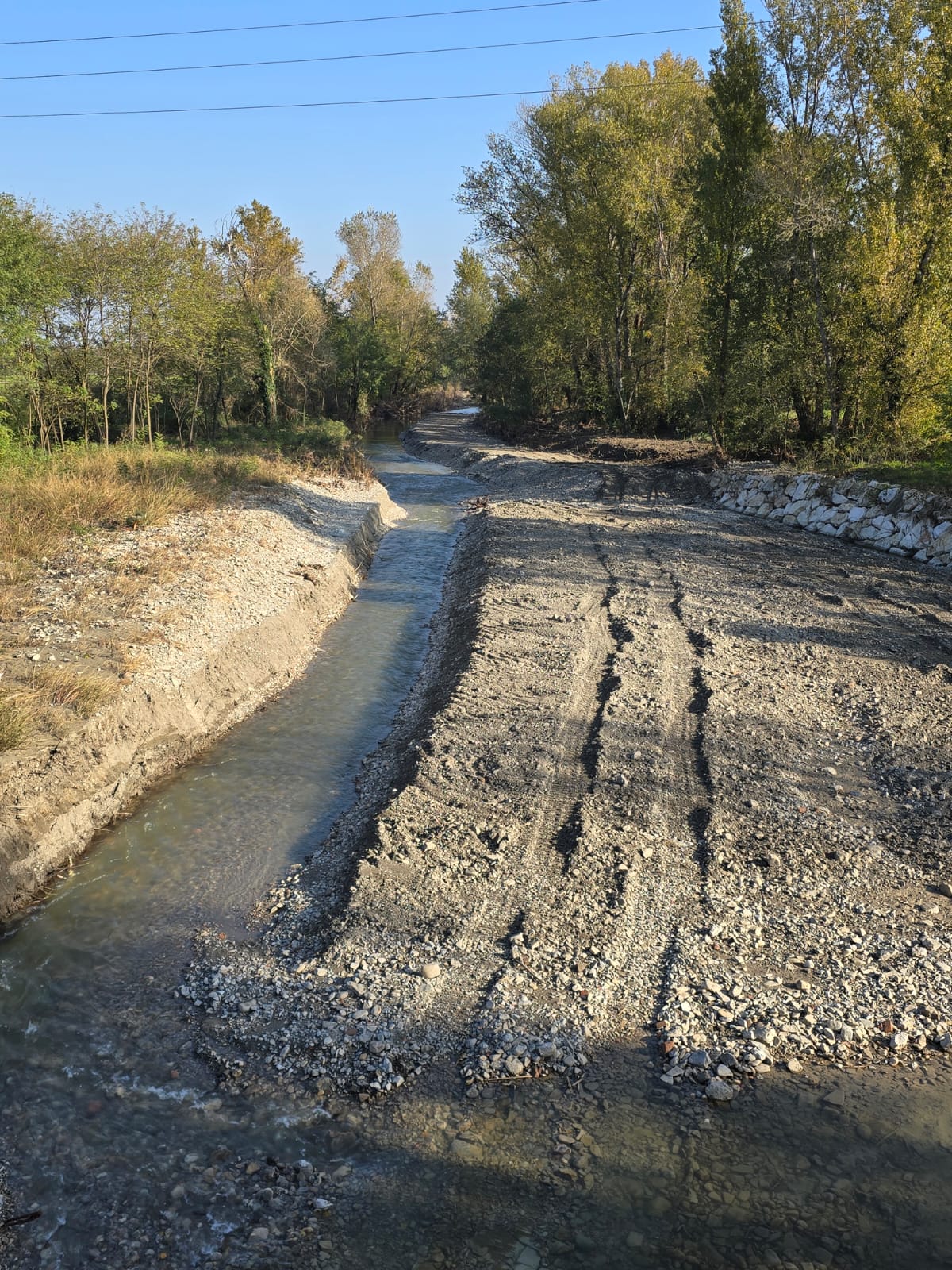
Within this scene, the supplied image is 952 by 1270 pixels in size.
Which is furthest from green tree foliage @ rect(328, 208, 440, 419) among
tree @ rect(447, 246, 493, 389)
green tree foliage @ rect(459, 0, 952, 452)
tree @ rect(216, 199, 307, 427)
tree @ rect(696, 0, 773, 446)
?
tree @ rect(696, 0, 773, 446)

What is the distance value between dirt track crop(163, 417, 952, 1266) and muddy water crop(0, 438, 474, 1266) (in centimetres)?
32

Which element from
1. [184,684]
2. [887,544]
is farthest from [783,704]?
[887,544]

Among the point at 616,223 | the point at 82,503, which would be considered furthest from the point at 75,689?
the point at 616,223

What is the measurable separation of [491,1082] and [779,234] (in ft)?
63.1

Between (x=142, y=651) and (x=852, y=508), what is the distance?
14.2m

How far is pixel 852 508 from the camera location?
702 inches

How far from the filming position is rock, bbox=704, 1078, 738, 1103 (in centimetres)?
491

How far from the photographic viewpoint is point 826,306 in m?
19.7

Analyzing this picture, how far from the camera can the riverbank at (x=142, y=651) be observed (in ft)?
25.8

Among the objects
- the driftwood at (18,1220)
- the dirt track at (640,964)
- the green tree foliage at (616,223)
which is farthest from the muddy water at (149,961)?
the green tree foliage at (616,223)

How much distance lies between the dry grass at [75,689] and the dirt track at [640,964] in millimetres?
2970

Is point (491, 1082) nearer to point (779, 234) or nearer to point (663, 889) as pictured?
point (663, 889)

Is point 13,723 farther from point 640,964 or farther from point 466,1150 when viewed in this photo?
point 640,964

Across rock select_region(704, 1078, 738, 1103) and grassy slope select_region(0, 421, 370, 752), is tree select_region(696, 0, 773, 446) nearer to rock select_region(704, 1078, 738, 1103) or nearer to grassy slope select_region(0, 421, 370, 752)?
grassy slope select_region(0, 421, 370, 752)
